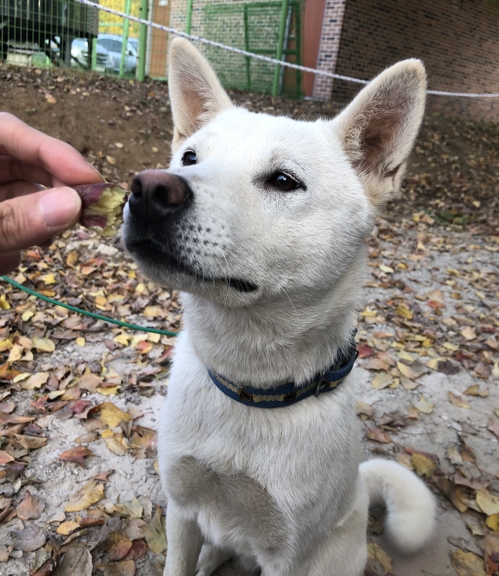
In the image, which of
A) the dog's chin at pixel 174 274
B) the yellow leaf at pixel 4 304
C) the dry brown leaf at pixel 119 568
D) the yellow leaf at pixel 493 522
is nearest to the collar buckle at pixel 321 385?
the dog's chin at pixel 174 274

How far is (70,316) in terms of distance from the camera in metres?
4.03

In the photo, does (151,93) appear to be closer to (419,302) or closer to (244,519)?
(419,302)

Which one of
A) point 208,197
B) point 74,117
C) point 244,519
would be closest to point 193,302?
point 208,197

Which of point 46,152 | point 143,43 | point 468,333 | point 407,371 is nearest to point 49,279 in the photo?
point 46,152

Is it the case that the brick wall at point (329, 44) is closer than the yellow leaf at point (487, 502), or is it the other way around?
the yellow leaf at point (487, 502)

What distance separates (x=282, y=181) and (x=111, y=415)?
2.24 metres

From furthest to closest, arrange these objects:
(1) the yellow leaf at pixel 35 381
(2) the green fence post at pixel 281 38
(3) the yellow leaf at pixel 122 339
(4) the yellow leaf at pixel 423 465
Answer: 1. (2) the green fence post at pixel 281 38
2. (3) the yellow leaf at pixel 122 339
3. (1) the yellow leaf at pixel 35 381
4. (4) the yellow leaf at pixel 423 465

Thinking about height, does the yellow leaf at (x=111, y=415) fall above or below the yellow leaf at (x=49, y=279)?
below

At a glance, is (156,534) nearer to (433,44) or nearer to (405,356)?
(405,356)

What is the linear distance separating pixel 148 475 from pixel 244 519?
118 cm

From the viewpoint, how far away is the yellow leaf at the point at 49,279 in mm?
4357

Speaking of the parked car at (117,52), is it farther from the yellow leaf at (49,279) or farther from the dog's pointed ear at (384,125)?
the dog's pointed ear at (384,125)

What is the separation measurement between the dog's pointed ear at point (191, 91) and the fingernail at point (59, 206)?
89cm

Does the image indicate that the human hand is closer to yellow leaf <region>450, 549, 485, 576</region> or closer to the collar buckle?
the collar buckle
